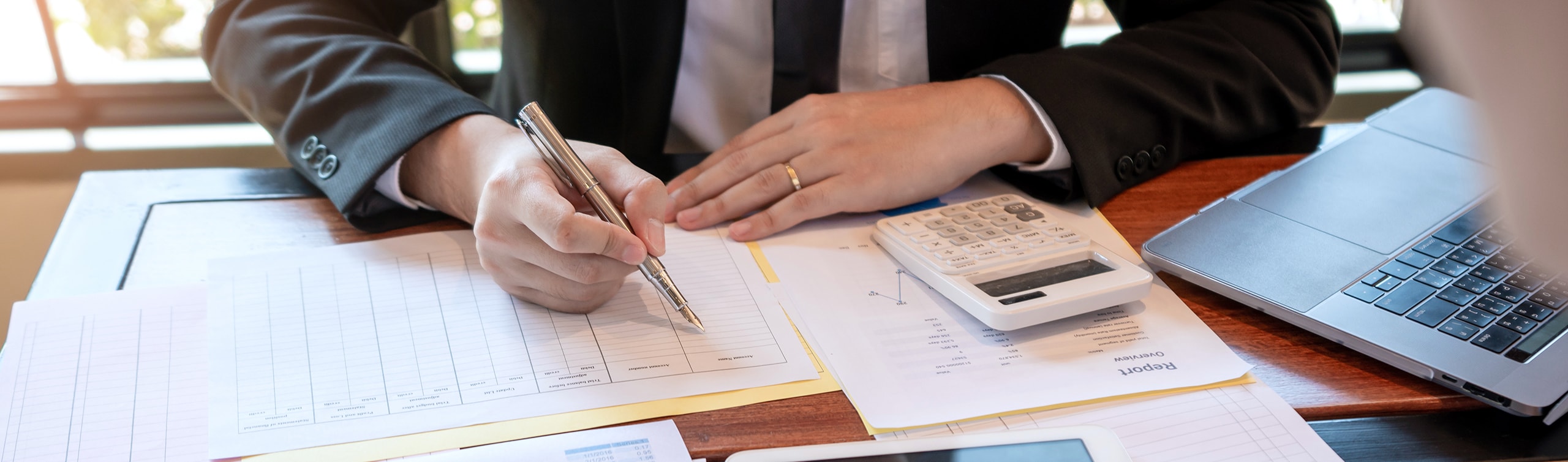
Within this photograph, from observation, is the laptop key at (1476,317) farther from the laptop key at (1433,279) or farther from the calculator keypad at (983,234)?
the calculator keypad at (983,234)

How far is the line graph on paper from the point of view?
0.70m

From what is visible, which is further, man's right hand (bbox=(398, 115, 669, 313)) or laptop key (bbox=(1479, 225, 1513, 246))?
laptop key (bbox=(1479, 225, 1513, 246))

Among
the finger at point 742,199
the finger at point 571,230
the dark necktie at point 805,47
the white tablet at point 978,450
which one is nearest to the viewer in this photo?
the white tablet at point 978,450

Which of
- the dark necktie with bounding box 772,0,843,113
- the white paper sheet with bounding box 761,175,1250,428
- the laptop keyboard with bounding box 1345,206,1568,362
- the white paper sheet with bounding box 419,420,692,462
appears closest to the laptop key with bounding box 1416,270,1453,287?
the laptop keyboard with bounding box 1345,206,1568,362

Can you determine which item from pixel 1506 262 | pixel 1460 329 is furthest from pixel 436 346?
pixel 1506 262

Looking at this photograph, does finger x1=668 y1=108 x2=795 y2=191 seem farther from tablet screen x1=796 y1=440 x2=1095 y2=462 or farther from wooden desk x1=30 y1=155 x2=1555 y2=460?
tablet screen x1=796 y1=440 x2=1095 y2=462

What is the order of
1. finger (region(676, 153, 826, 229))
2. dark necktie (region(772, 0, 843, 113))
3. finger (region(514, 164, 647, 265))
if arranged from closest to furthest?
1. finger (region(514, 164, 647, 265))
2. finger (region(676, 153, 826, 229))
3. dark necktie (region(772, 0, 843, 113))

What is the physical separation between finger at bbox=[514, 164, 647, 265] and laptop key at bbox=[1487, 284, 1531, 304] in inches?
24.1

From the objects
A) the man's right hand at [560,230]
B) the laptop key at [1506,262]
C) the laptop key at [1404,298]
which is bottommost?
the laptop key at [1404,298]

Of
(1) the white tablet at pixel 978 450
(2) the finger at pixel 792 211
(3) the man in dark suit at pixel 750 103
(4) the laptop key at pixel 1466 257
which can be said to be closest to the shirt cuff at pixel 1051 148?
(3) the man in dark suit at pixel 750 103

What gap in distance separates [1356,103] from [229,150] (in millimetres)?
3262

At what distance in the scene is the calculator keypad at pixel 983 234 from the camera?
0.71 m

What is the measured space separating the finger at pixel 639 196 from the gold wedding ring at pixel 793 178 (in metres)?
0.18

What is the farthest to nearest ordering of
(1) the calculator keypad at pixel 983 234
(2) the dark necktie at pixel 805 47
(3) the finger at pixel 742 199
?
(2) the dark necktie at pixel 805 47 < (3) the finger at pixel 742 199 < (1) the calculator keypad at pixel 983 234
